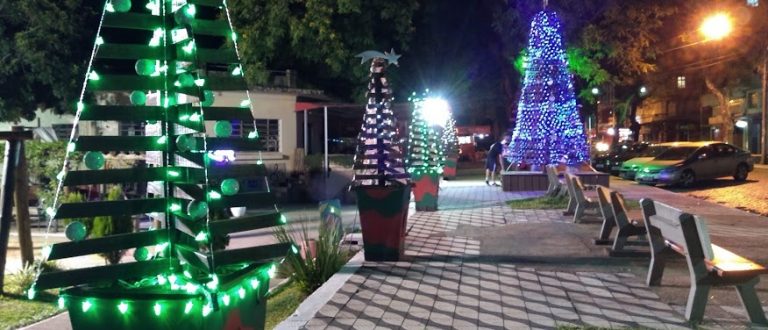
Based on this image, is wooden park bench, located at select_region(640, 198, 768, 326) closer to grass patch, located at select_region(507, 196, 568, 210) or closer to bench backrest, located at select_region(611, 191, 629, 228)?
bench backrest, located at select_region(611, 191, 629, 228)

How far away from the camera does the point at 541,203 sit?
1561 centimetres

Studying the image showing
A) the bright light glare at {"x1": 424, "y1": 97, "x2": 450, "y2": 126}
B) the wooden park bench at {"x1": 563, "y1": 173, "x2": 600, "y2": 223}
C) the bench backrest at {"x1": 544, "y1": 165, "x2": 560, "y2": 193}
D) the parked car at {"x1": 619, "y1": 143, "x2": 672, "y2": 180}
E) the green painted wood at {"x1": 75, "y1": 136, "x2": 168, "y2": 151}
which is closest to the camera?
the green painted wood at {"x1": 75, "y1": 136, "x2": 168, "y2": 151}

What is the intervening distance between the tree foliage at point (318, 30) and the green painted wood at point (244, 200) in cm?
2003

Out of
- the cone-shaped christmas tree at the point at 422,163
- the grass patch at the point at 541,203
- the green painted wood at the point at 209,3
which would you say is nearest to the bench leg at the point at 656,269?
the green painted wood at the point at 209,3

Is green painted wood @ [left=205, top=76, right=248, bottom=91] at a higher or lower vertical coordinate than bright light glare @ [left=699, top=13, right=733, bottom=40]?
lower

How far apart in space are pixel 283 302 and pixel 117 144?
3668 mm

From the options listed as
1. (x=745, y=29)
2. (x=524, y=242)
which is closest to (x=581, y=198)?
(x=524, y=242)

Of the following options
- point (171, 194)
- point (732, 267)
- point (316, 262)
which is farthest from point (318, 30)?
point (171, 194)

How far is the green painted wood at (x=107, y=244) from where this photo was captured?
12.0ft

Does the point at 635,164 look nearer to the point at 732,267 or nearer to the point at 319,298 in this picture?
the point at 732,267

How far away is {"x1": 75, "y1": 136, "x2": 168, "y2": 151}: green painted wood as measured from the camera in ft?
12.6

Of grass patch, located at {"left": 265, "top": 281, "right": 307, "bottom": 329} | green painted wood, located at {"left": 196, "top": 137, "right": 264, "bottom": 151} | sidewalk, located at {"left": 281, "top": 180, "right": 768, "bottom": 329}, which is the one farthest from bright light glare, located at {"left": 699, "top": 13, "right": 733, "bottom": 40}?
green painted wood, located at {"left": 196, "top": 137, "right": 264, "bottom": 151}

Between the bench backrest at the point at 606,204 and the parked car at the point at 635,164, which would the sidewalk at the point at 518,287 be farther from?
the parked car at the point at 635,164

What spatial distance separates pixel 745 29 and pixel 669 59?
9.22 m
